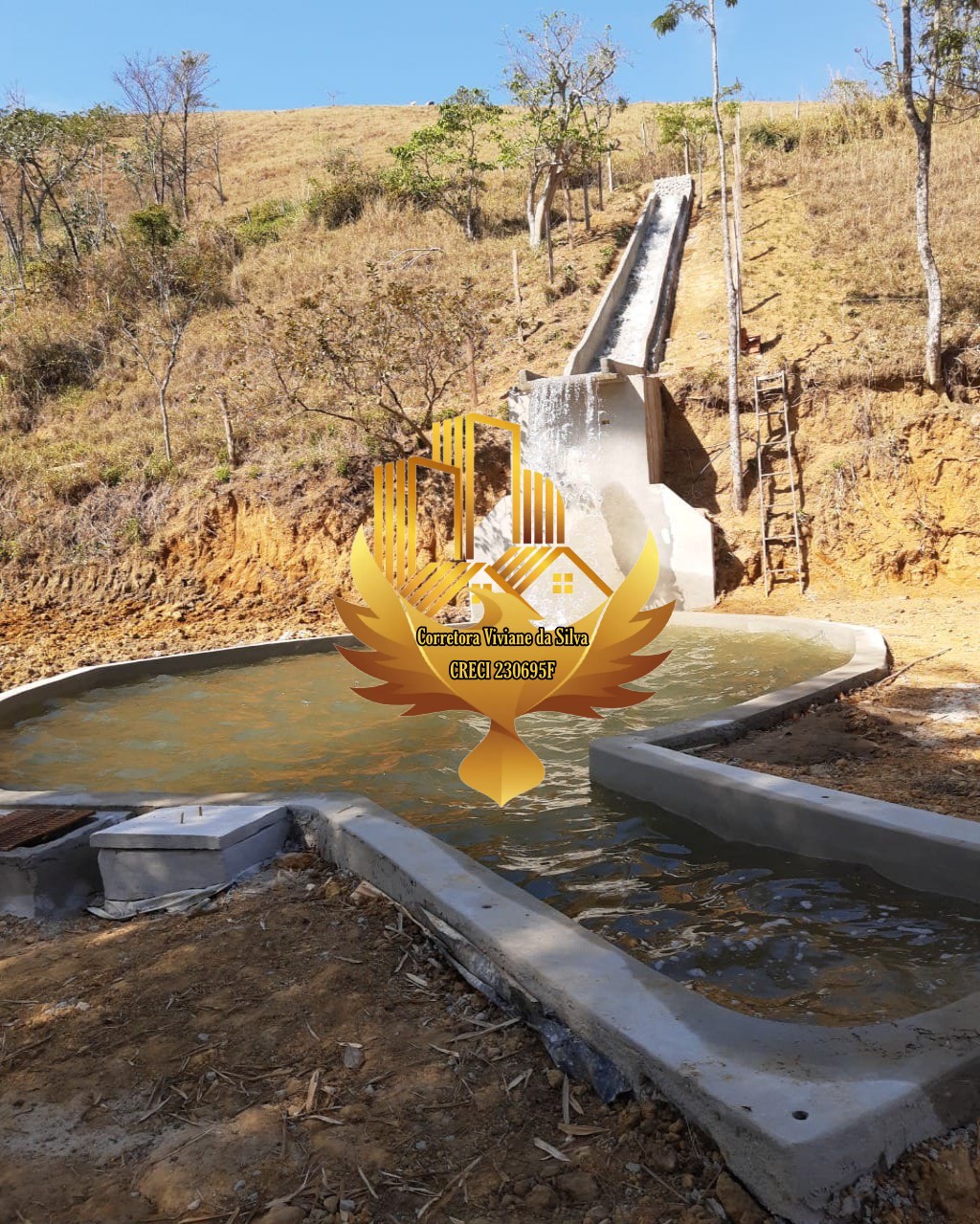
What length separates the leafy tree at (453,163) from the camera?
25.3 metres

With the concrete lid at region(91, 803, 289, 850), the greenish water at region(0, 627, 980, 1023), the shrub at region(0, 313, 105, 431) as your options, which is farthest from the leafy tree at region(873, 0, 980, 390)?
the shrub at region(0, 313, 105, 431)

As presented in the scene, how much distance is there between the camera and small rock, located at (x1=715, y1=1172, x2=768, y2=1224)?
1.64 metres

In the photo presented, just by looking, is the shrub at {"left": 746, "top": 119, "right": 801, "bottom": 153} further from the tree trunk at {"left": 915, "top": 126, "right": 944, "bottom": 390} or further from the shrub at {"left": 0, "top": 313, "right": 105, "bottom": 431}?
the shrub at {"left": 0, "top": 313, "right": 105, "bottom": 431}

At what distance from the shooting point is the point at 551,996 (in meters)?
2.29

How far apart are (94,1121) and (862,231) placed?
71.1ft

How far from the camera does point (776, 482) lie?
43.4 ft

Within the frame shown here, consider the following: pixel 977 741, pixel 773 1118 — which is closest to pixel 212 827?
pixel 773 1118

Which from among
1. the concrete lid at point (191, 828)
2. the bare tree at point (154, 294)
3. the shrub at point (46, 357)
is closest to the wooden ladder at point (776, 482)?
the concrete lid at point (191, 828)

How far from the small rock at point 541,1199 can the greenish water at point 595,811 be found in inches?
44.7

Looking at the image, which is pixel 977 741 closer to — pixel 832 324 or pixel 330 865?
pixel 330 865

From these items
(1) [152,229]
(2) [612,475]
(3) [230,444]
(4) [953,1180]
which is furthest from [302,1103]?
(1) [152,229]

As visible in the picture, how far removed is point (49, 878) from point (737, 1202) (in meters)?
2.87

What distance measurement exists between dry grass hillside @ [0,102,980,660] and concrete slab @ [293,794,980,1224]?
10310 millimetres

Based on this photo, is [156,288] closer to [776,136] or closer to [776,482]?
[776,482]
